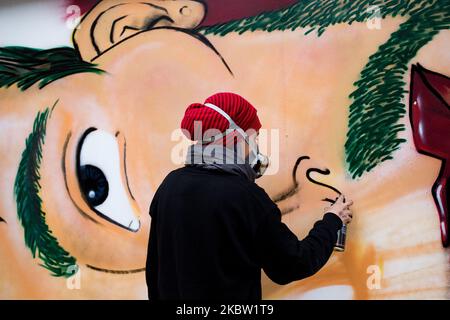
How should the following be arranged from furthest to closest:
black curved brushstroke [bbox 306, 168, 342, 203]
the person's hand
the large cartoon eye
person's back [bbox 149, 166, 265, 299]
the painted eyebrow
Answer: the painted eyebrow
the large cartoon eye
black curved brushstroke [bbox 306, 168, 342, 203]
the person's hand
person's back [bbox 149, 166, 265, 299]

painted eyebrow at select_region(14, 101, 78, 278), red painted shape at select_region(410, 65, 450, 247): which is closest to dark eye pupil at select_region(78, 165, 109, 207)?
painted eyebrow at select_region(14, 101, 78, 278)

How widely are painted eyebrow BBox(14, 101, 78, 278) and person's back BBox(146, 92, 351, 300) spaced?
1.31m

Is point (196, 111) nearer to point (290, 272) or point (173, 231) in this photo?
point (173, 231)

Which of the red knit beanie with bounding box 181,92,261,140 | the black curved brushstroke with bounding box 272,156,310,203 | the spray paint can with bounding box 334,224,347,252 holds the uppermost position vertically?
the red knit beanie with bounding box 181,92,261,140

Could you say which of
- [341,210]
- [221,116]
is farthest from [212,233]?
[341,210]

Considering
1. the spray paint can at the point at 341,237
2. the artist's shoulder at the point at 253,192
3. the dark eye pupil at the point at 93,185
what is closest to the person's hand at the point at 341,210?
the spray paint can at the point at 341,237

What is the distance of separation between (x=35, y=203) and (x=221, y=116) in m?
1.57

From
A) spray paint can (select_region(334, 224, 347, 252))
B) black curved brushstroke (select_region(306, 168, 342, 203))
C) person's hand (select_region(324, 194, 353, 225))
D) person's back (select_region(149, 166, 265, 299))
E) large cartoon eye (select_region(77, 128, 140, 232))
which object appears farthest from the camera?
large cartoon eye (select_region(77, 128, 140, 232))

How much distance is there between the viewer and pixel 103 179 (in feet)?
8.70

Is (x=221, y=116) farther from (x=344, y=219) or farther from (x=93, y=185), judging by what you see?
(x=93, y=185)

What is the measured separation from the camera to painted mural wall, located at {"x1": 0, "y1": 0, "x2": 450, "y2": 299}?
7.36 ft

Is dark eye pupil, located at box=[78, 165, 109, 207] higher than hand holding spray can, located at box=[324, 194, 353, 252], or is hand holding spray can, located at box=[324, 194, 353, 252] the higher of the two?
dark eye pupil, located at box=[78, 165, 109, 207]

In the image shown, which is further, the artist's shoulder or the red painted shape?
the red painted shape

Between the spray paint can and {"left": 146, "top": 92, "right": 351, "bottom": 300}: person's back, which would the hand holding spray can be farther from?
{"left": 146, "top": 92, "right": 351, "bottom": 300}: person's back
